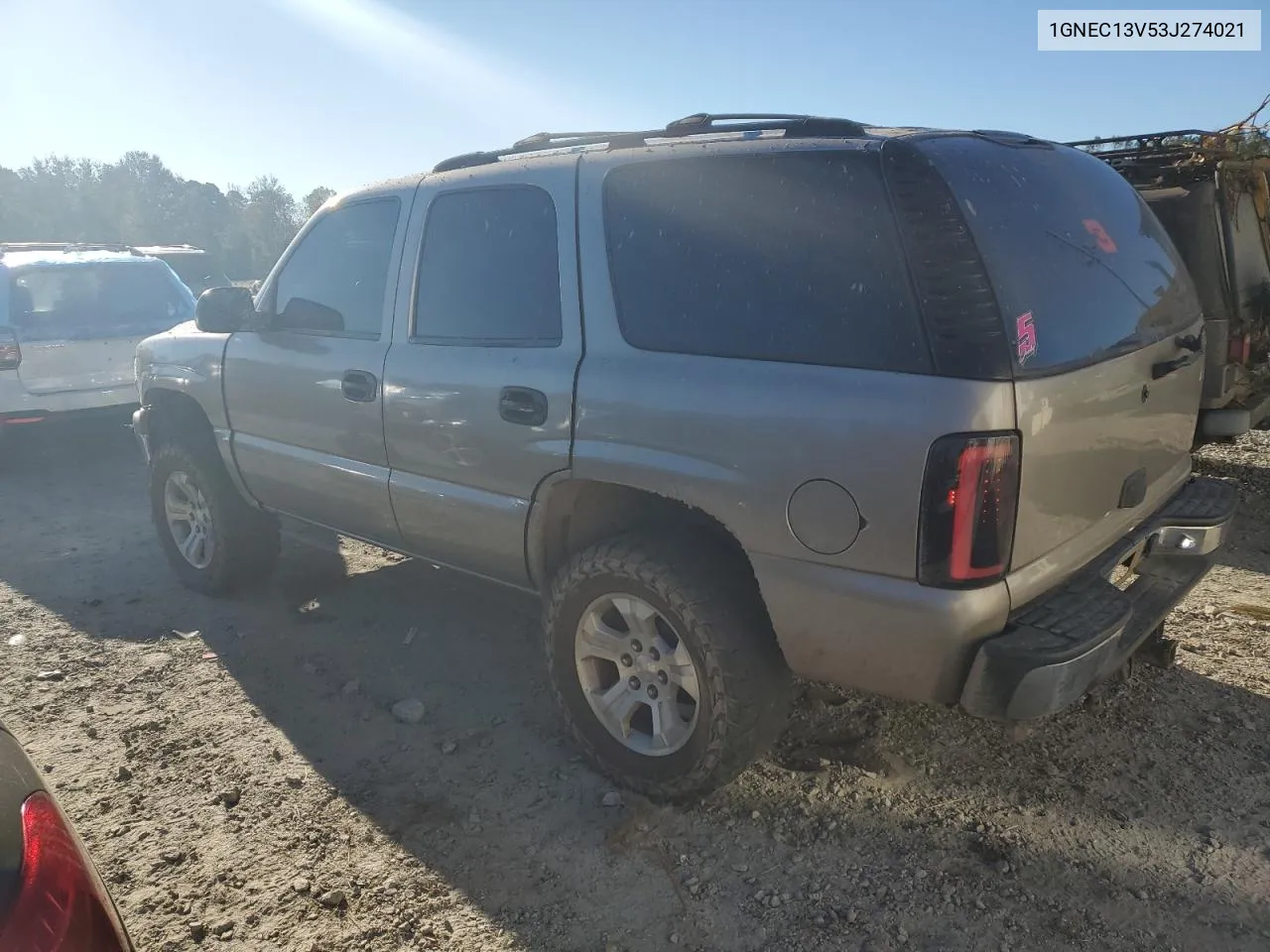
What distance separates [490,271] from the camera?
309 cm

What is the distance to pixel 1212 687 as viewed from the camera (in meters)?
3.28

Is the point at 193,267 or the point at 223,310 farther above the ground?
the point at 193,267

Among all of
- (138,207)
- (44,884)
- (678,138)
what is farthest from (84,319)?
(138,207)

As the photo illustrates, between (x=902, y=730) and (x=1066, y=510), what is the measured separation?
1172mm

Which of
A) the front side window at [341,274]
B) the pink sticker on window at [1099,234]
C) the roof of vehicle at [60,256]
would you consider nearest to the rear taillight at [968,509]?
the pink sticker on window at [1099,234]

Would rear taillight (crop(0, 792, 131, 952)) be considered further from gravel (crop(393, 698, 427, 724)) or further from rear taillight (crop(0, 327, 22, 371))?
rear taillight (crop(0, 327, 22, 371))

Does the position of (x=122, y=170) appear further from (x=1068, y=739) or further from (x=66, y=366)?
(x=1068, y=739)

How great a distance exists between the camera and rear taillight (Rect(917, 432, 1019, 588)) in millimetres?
2000

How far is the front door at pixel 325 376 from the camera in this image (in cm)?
345

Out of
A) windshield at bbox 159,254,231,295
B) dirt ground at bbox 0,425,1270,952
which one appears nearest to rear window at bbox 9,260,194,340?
dirt ground at bbox 0,425,1270,952

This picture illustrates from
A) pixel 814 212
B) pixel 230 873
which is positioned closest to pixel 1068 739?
pixel 814 212

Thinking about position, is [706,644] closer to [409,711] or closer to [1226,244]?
[409,711]

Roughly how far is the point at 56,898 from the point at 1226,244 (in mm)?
6153

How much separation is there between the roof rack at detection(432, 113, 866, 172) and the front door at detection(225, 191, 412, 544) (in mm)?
408
